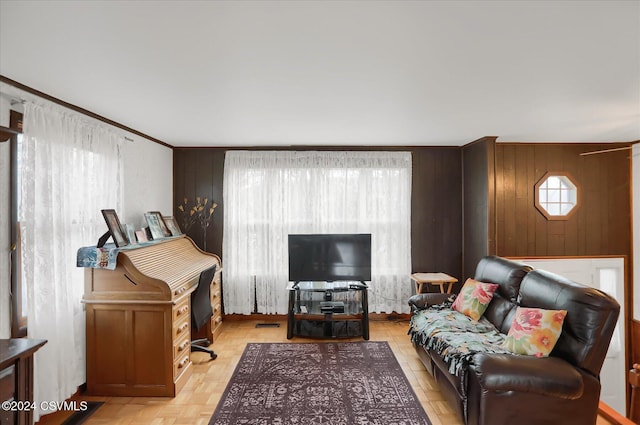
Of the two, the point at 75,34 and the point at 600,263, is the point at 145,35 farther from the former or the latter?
the point at 600,263

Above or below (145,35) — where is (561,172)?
below

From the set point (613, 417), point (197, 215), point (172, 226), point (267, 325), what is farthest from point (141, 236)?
point (613, 417)

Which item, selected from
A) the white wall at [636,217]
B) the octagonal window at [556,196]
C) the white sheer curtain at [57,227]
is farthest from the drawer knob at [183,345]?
the white wall at [636,217]

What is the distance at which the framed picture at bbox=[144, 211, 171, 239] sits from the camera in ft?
13.4

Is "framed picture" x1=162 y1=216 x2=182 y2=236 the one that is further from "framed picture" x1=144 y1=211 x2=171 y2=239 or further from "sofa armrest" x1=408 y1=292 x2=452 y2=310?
"sofa armrest" x1=408 y1=292 x2=452 y2=310

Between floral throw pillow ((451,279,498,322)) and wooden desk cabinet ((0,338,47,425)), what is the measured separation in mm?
3387

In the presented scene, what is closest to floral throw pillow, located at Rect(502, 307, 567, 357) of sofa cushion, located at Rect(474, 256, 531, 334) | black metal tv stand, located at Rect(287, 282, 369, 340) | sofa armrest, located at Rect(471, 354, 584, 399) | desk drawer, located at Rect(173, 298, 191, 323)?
sofa armrest, located at Rect(471, 354, 584, 399)

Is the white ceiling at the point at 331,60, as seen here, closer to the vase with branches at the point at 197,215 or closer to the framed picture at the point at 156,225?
the framed picture at the point at 156,225

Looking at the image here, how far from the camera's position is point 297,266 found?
4.71 metres

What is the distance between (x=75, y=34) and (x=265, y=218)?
3480 mm

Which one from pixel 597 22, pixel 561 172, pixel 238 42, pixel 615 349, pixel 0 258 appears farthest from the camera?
pixel 561 172

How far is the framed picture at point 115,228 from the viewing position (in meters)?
3.16

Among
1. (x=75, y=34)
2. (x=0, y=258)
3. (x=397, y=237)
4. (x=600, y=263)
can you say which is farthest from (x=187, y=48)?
(x=600, y=263)

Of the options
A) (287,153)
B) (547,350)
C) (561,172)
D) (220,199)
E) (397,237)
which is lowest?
(547,350)
